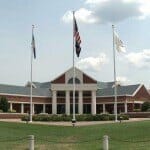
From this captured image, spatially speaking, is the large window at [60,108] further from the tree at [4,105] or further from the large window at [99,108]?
the tree at [4,105]

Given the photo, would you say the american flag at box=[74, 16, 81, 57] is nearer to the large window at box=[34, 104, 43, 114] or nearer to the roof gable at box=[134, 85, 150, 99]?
the roof gable at box=[134, 85, 150, 99]

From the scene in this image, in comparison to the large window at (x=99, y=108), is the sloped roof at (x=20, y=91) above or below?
above

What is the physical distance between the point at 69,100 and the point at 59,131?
1960 inches

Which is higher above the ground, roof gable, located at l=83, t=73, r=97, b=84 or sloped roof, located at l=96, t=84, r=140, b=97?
roof gable, located at l=83, t=73, r=97, b=84

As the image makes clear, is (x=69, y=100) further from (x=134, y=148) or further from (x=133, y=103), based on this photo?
(x=134, y=148)

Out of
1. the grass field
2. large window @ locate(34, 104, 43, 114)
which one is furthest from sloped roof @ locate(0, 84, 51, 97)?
the grass field

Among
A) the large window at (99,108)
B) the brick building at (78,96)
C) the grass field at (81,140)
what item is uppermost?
the brick building at (78,96)

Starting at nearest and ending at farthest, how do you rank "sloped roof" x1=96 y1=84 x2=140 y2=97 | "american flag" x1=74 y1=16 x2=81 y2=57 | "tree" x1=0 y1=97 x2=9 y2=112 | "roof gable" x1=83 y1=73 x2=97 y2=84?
1. "american flag" x1=74 y1=16 x2=81 y2=57
2. "tree" x1=0 y1=97 x2=9 y2=112
3. "sloped roof" x1=96 y1=84 x2=140 y2=97
4. "roof gable" x1=83 y1=73 x2=97 y2=84

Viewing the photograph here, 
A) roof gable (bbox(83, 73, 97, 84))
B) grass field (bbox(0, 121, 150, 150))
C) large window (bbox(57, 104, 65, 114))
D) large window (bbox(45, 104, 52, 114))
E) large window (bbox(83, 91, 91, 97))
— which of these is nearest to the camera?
grass field (bbox(0, 121, 150, 150))

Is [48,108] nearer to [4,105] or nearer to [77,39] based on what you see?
[4,105]

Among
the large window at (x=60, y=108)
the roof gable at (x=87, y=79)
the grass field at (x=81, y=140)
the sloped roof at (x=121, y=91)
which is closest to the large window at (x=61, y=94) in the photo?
the large window at (x=60, y=108)

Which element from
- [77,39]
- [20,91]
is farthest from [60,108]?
[77,39]

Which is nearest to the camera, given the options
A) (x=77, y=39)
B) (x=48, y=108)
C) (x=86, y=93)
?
(x=77, y=39)

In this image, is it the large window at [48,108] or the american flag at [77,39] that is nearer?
the american flag at [77,39]
